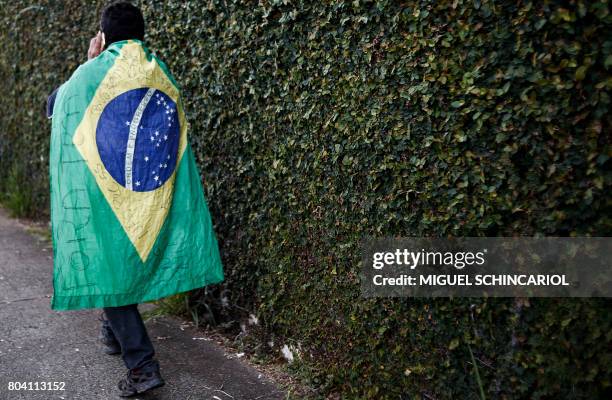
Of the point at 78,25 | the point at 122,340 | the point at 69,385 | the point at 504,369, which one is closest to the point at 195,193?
the point at 122,340

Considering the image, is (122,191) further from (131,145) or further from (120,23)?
(120,23)

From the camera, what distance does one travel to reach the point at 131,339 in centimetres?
334

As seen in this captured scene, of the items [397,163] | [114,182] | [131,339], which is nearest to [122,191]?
[114,182]

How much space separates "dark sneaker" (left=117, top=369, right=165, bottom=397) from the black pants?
3 centimetres

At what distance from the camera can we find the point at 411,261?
287 cm

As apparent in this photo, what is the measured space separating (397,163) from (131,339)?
1.63 metres

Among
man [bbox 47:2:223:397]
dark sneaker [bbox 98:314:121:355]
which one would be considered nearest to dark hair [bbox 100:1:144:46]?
man [bbox 47:2:223:397]

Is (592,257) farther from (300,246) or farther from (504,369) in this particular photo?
(300,246)

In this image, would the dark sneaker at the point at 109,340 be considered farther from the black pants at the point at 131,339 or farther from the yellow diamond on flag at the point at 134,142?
the yellow diamond on flag at the point at 134,142

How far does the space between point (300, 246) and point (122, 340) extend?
1033 mm

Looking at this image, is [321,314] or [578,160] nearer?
[578,160]

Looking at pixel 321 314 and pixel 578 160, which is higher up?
pixel 578 160

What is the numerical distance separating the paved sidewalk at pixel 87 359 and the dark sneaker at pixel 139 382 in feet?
0.29

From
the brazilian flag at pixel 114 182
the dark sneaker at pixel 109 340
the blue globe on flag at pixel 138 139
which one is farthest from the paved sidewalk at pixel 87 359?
the blue globe on flag at pixel 138 139
